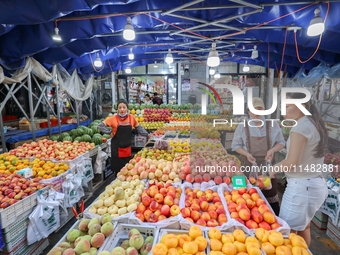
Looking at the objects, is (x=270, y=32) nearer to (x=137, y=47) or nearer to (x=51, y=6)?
(x=137, y=47)

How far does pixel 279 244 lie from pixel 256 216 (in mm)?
315

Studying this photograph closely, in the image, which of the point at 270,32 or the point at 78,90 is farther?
the point at 78,90

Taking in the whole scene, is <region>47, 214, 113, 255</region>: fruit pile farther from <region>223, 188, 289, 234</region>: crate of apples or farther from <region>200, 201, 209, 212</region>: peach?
<region>223, 188, 289, 234</region>: crate of apples

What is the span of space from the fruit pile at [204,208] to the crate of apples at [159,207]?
0.10 m

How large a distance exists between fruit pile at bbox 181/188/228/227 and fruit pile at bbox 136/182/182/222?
0.34 ft

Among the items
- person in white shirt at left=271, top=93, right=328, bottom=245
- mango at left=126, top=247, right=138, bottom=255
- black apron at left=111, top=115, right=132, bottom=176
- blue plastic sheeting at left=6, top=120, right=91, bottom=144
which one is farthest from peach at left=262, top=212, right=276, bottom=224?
blue plastic sheeting at left=6, top=120, right=91, bottom=144

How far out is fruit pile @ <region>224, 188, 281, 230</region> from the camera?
5.70 feet

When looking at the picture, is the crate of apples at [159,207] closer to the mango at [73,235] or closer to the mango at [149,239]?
the mango at [149,239]

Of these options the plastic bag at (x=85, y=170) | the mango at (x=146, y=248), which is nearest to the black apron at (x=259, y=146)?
the mango at (x=146, y=248)

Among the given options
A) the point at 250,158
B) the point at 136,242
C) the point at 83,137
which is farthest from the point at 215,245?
the point at 83,137

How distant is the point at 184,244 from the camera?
57.3 inches

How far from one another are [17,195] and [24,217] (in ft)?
0.91

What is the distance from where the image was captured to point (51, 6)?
9.12 ft

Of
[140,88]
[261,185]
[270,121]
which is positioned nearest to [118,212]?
[261,185]
